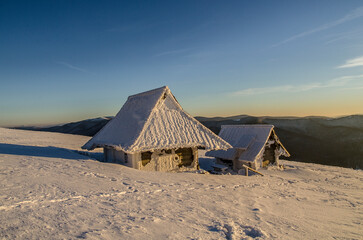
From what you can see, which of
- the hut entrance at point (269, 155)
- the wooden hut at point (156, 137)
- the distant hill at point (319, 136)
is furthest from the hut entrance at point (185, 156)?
the distant hill at point (319, 136)

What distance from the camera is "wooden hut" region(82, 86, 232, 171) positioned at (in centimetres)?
1350

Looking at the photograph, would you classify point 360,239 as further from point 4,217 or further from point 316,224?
point 4,217

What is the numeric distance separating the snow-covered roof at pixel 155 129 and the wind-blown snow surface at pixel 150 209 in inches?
126

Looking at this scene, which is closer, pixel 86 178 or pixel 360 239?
pixel 360 239

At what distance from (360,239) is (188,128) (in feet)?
36.8

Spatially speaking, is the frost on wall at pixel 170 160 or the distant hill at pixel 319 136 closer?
the frost on wall at pixel 170 160

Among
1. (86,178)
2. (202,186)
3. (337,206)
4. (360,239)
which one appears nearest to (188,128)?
(202,186)

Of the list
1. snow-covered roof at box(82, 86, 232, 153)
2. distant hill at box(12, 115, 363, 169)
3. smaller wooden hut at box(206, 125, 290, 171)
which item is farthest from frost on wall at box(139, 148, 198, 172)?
distant hill at box(12, 115, 363, 169)

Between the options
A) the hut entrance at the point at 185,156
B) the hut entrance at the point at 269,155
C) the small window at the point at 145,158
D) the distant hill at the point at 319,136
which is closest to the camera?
the small window at the point at 145,158

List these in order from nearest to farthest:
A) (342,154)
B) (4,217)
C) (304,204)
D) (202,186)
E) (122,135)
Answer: (4,217), (304,204), (202,186), (122,135), (342,154)

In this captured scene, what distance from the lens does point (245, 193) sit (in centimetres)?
938

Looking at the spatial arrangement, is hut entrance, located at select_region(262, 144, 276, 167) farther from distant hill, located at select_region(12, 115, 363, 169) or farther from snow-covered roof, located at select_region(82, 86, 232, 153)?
distant hill, located at select_region(12, 115, 363, 169)

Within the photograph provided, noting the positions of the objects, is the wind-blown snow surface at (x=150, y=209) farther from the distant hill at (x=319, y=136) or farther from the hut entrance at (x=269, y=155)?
the distant hill at (x=319, y=136)

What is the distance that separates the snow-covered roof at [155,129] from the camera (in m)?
13.5
